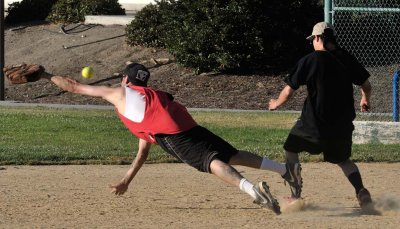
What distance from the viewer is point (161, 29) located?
83.9 ft

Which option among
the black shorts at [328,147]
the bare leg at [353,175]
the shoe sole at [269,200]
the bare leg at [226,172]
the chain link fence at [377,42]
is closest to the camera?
the shoe sole at [269,200]

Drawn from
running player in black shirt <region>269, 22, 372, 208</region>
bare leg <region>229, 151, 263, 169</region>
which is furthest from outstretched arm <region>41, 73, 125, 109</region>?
running player in black shirt <region>269, 22, 372, 208</region>

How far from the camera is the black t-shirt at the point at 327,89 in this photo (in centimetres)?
898

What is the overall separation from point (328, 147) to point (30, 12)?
24.8 meters

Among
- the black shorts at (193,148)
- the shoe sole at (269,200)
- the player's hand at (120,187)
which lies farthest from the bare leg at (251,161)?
the player's hand at (120,187)

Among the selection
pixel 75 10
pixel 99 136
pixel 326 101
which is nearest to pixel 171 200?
pixel 326 101

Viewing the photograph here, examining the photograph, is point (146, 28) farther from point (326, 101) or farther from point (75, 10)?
point (326, 101)

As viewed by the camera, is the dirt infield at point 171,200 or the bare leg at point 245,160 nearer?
the dirt infield at point 171,200

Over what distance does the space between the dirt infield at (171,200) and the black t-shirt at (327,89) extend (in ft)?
2.62

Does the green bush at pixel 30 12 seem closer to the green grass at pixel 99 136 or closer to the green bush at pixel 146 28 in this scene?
the green bush at pixel 146 28

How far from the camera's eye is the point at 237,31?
22.9 meters

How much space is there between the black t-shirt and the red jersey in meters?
1.03

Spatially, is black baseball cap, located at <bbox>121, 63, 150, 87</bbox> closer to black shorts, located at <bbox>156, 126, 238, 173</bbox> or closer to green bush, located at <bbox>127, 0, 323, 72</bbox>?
black shorts, located at <bbox>156, 126, 238, 173</bbox>

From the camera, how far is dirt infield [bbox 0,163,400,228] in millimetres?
8688
